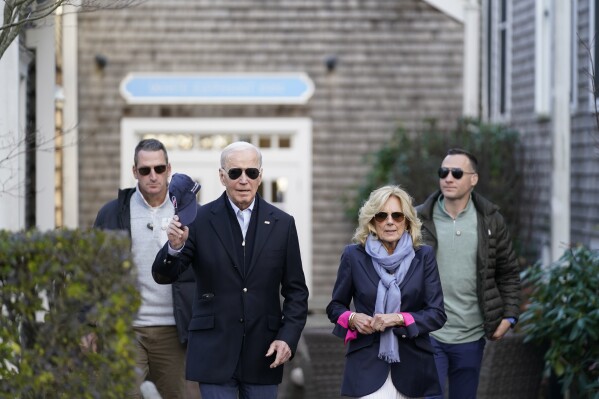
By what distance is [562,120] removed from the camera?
496 inches

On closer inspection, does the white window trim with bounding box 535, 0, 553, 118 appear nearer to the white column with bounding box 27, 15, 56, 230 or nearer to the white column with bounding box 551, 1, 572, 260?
the white column with bounding box 551, 1, 572, 260

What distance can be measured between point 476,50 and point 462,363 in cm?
1117

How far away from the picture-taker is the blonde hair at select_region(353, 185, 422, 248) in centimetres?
647

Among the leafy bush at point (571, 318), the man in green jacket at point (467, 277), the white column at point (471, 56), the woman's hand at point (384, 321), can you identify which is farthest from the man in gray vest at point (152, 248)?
the white column at point (471, 56)

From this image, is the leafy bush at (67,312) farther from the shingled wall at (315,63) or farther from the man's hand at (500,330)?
the shingled wall at (315,63)

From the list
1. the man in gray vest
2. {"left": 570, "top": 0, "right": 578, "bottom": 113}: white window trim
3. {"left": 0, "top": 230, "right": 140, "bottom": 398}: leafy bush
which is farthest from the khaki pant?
{"left": 570, "top": 0, "right": 578, "bottom": 113}: white window trim

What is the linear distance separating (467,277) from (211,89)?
35.2 ft

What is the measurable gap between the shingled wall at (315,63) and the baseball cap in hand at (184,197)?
438 inches

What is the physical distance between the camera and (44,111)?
12.5 meters

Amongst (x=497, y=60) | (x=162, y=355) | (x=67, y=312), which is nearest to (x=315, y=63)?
(x=497, y=60)

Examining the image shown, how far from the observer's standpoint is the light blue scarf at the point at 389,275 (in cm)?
627

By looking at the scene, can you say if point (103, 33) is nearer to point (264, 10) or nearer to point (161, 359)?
point (264, 10)

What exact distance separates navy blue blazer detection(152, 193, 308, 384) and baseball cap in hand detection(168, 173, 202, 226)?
0.06 meters

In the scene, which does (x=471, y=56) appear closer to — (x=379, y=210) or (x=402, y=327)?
(x=379, y=210)
